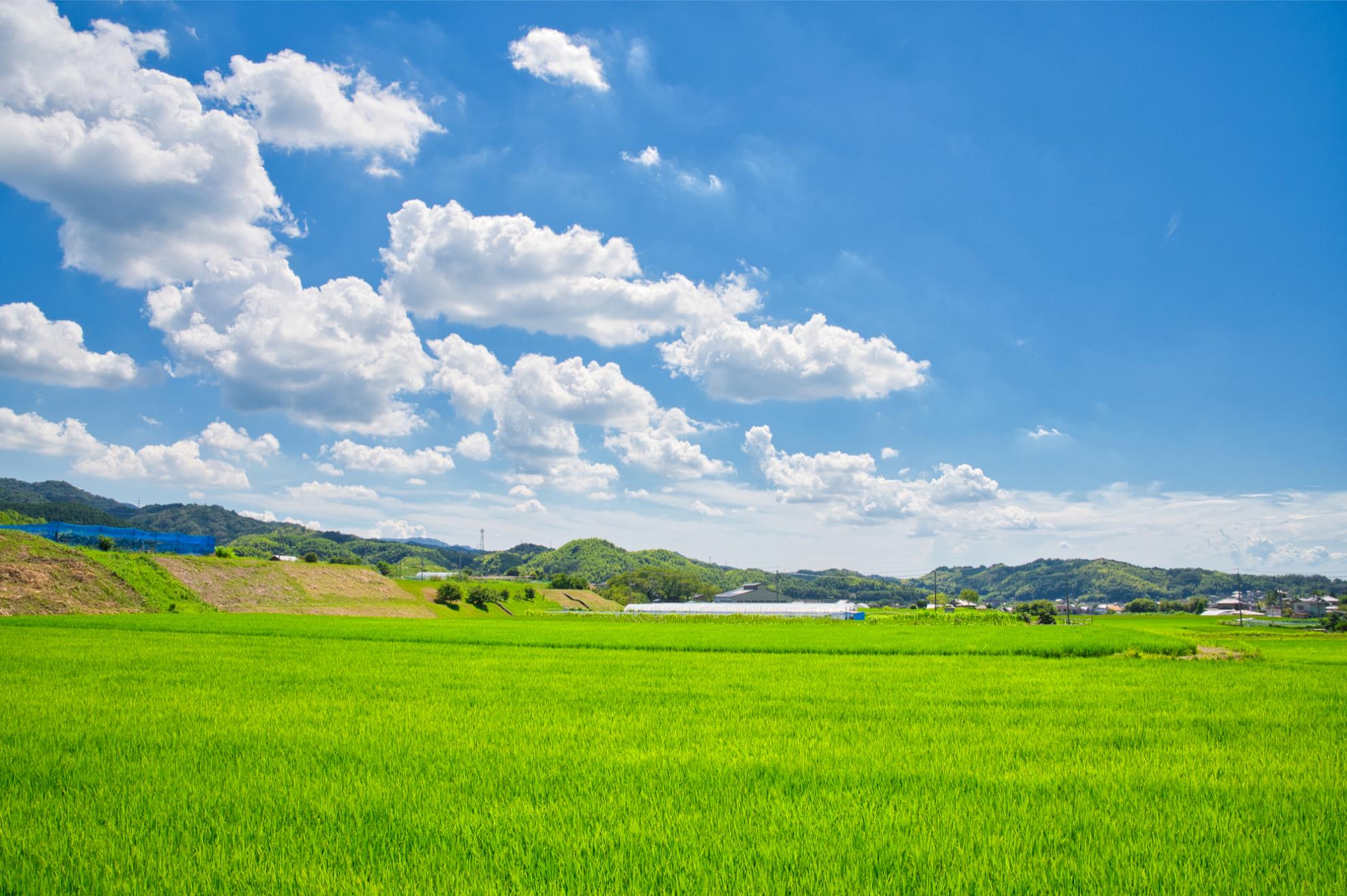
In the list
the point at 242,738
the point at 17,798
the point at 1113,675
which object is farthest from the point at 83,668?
the point at 1113,675

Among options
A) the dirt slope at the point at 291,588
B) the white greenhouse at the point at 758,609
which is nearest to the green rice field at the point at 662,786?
the dirt slope at the point at 291,588

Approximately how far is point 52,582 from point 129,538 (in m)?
27.0

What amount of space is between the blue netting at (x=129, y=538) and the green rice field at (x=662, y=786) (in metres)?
69.2

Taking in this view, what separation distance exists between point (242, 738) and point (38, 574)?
57118mm

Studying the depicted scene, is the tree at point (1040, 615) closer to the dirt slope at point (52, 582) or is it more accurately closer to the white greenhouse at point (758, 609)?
the white greenhouse at point (758, 609)

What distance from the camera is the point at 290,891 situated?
4395mm

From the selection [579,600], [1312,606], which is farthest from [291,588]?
[1312,606]

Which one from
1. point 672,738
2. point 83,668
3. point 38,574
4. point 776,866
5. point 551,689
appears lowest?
point 38,574

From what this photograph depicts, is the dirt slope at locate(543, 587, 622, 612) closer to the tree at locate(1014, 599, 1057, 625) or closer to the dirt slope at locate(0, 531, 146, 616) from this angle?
the dirt slope at locate(0, 531, 146, 616)

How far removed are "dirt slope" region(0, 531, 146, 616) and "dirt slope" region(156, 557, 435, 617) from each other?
318 inches

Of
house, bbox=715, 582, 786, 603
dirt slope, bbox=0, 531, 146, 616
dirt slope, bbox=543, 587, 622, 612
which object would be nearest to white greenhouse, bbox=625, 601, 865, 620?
dirt slope, bbox=543, 587, 622, 612

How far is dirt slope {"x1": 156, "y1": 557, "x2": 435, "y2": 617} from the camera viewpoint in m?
63.3

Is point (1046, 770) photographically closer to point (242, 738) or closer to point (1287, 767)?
point (1287, 767)

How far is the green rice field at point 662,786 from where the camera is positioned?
4719 mm
